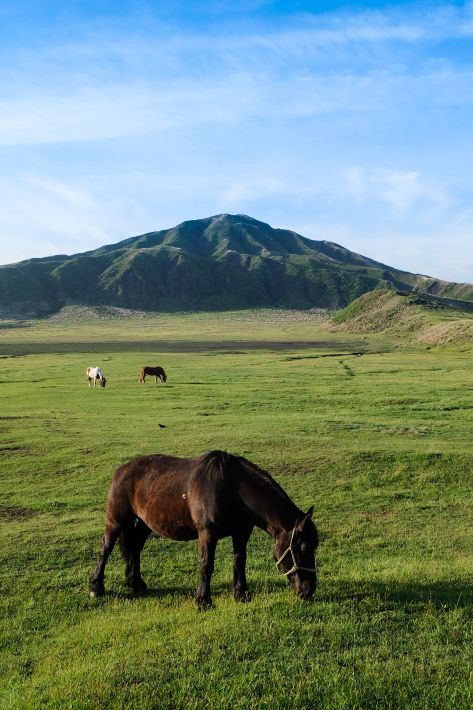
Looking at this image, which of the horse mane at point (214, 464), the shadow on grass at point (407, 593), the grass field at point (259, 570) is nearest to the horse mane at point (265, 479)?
the horse mane at point (214, 464)

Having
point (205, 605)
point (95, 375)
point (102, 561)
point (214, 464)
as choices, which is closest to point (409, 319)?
point (95, 375)

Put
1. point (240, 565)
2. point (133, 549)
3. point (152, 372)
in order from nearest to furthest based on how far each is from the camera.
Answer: point (240, 565)
point (133, 549)
point (152, 372)

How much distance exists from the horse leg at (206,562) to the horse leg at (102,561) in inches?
84.4

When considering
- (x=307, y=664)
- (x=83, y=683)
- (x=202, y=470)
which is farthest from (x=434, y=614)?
(x=83, y=683)

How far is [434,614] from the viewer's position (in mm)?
8945

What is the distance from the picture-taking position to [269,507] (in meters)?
9.23

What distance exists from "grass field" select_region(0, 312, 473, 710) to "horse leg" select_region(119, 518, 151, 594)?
24 cm

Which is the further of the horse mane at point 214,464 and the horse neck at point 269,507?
the horse mane at point 214,464

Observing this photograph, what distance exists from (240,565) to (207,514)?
3.80ft

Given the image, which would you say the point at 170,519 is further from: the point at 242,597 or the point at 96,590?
the point at 96,590

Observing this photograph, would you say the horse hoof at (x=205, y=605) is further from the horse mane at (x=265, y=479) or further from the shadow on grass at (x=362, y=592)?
the horse mane at (x=265, y=479)

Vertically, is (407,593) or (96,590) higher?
(407,593)

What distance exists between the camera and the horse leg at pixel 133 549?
36.3 ft

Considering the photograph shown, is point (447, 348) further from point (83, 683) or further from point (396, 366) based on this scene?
point (83, 683)
